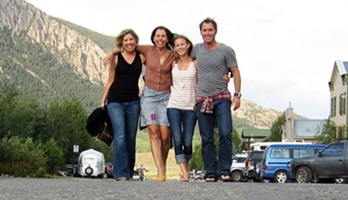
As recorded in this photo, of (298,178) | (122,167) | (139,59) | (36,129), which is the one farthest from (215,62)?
(36,129)

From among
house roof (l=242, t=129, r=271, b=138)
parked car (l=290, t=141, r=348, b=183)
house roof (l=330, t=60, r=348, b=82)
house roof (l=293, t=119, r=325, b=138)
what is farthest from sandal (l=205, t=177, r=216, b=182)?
house roof (l=242, t=129, r=271, b=138)

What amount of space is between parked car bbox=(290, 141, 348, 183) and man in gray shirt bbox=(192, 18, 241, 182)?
52.1ft

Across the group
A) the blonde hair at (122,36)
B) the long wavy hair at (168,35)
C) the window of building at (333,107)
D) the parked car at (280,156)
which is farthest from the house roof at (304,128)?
the blonde hair at (122,36)

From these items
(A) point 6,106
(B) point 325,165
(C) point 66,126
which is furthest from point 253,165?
(C) point 66,126

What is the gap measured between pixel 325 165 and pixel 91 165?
47.4 metres

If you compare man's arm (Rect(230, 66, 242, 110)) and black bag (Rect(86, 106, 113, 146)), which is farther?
black bag (Rect(86, 106, 113, 146))

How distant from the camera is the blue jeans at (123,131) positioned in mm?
11992

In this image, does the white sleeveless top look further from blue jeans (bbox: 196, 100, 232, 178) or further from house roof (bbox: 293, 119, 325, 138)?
house roof (bbox: 293, 119, 325, 138)

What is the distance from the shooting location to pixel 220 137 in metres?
11.8

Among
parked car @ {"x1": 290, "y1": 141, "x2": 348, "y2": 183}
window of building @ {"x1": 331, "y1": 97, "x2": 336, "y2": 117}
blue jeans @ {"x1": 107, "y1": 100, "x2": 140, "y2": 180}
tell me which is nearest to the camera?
blue jeans @ {"x1": 107, "y1": 100, "x2": 140, "y2": 180}

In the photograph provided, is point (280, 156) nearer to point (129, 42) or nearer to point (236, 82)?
point (236, 82)

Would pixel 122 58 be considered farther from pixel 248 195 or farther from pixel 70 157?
pixel 70 157

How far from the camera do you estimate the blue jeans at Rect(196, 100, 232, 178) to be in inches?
457

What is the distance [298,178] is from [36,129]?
200 feet
